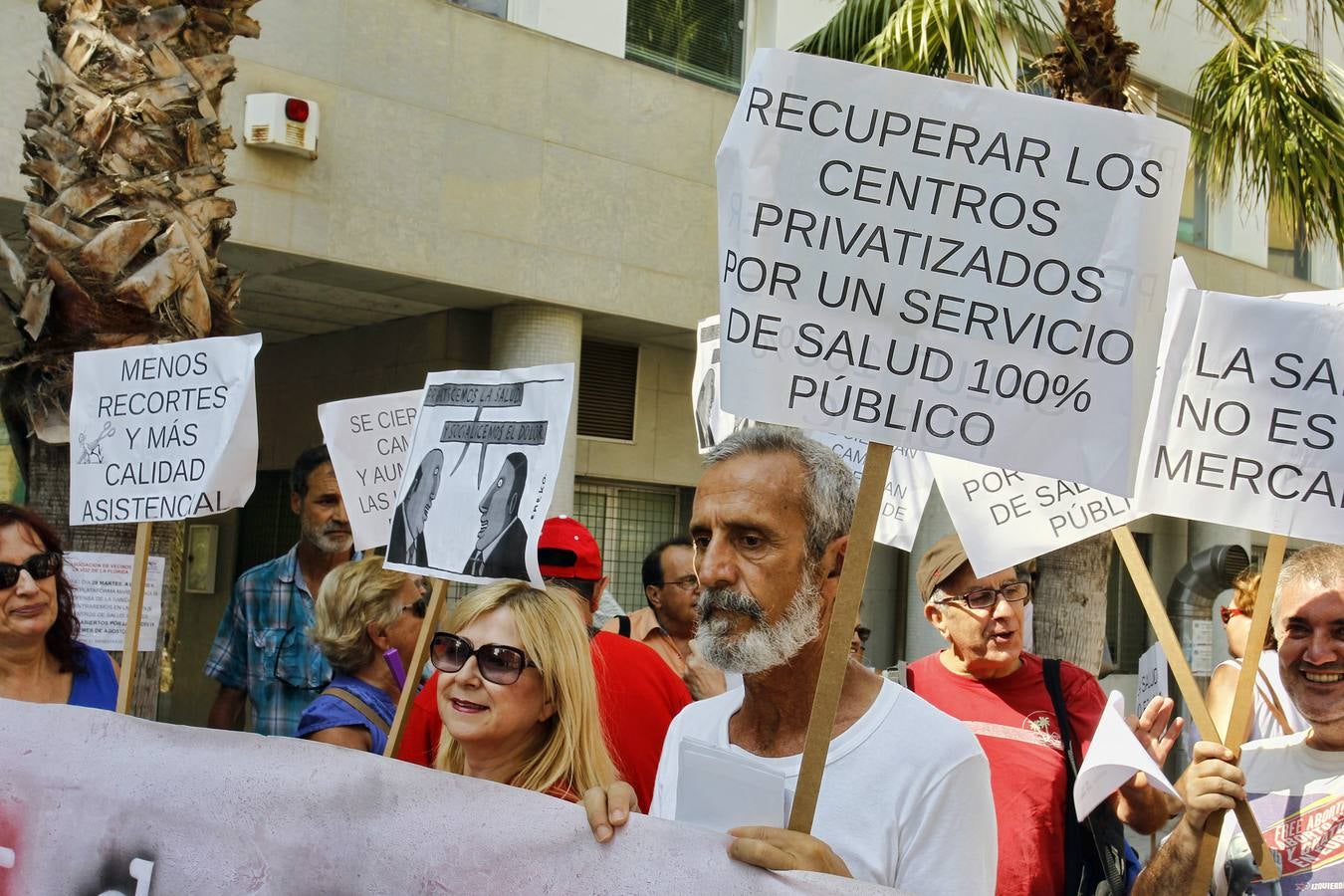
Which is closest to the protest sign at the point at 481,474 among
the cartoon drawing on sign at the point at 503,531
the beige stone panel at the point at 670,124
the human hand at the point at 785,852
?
the cartoon drawing on sign at the point at 503,531

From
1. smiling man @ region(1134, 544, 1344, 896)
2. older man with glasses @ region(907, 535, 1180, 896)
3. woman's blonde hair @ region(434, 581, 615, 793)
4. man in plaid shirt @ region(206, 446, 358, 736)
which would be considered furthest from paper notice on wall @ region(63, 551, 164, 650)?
smiling man @ region(1134, 544, 1344, 896)

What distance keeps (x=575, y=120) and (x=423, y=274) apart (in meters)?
1.82

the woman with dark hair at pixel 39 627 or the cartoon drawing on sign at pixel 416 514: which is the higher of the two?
the cartoon drawing on sign at pixel 416 514

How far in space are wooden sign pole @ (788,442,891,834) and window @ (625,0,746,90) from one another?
9.62m

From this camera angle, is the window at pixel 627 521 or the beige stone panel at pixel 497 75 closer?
the beige stone panel at pixel 497 75

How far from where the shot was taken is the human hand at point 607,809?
239 centimetres

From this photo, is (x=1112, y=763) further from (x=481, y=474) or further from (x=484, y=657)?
(x=481, y=474)

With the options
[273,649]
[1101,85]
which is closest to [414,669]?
[273,649]

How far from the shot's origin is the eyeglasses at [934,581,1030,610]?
14.2 feet

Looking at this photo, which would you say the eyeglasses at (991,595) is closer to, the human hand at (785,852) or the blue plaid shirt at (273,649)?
the human hand at (785,852)

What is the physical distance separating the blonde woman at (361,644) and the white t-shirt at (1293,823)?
231cm

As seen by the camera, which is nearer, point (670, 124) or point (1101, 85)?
point (1101, 85)

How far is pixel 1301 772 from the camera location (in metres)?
3.19

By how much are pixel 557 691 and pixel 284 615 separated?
3.00 metres
